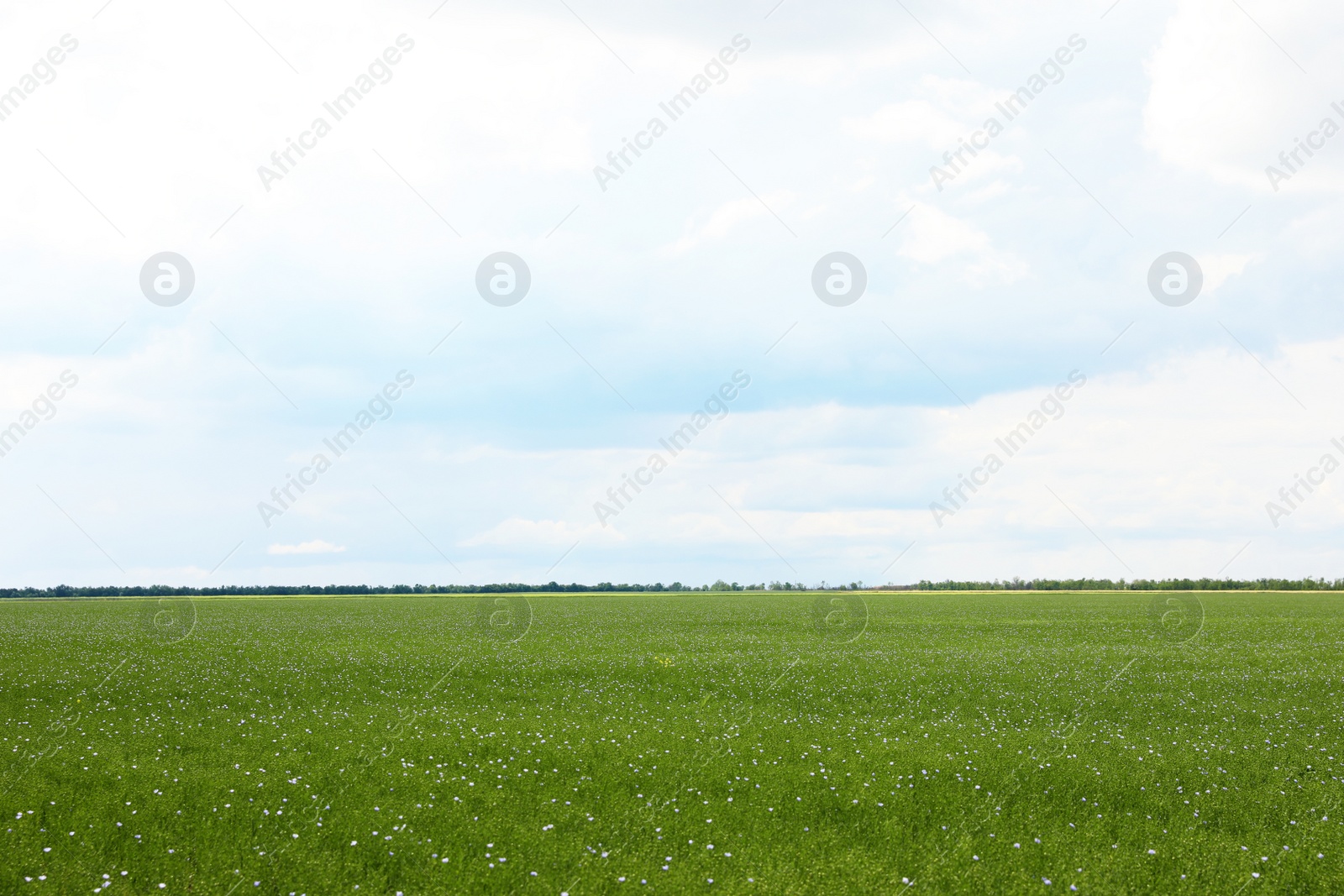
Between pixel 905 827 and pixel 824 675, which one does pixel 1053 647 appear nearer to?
pixel 824 675

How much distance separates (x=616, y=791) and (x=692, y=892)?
407 centimetres

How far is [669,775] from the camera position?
54.9 feet

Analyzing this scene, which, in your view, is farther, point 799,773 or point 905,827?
point 799,773

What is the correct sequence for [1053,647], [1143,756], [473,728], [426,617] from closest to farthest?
Answer: [1143,756] < [473,728] < [1053,647] < [426,617]

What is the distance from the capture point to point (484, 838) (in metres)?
13.7

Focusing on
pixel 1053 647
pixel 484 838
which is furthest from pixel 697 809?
pixel 1053 647

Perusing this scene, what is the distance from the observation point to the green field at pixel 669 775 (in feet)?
42.0

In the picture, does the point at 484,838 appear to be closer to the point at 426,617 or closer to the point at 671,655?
the point at 671,655

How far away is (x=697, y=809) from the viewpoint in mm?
15047

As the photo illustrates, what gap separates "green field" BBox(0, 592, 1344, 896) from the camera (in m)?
12.8

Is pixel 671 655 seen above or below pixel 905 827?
above

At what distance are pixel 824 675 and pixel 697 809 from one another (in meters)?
14.5

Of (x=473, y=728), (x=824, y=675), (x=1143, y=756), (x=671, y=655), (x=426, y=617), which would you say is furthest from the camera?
(x=426, y=617)

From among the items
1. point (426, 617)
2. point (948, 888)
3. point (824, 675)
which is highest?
point (426, 617)
